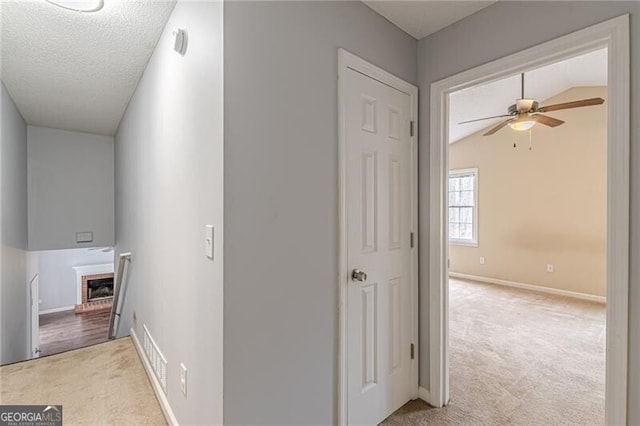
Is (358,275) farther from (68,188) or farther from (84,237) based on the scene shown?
(68,188)

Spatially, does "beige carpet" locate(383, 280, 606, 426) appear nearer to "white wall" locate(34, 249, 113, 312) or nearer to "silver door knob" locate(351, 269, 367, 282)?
"silver door knob" locate(351, 269, 367, 282)

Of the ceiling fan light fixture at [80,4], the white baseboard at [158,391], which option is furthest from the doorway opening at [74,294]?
the ceiling fan light fixture at [80,4]

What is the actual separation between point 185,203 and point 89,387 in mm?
1715

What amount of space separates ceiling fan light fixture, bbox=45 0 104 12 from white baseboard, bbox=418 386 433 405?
307 cm

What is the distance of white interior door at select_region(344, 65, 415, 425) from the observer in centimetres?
164

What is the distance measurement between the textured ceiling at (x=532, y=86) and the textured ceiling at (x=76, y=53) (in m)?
3.65

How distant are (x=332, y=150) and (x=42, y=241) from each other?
4437mm

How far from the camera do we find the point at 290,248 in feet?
4.42

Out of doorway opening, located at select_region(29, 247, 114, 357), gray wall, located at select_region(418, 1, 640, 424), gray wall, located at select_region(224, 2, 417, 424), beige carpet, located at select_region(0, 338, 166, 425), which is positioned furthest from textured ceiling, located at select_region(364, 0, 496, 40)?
doorway opening, located at select_region(29, 247, 114, 357)

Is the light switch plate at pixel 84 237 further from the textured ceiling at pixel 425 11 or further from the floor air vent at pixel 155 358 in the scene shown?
the textured ceiling at pixel 425 11

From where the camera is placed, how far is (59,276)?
8039 millimetres

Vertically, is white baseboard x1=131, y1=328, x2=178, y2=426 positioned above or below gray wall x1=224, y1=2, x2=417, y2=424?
below

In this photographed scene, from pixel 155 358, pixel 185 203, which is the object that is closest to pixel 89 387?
pixel 155 358

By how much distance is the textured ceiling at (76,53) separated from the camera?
1.70 meters
